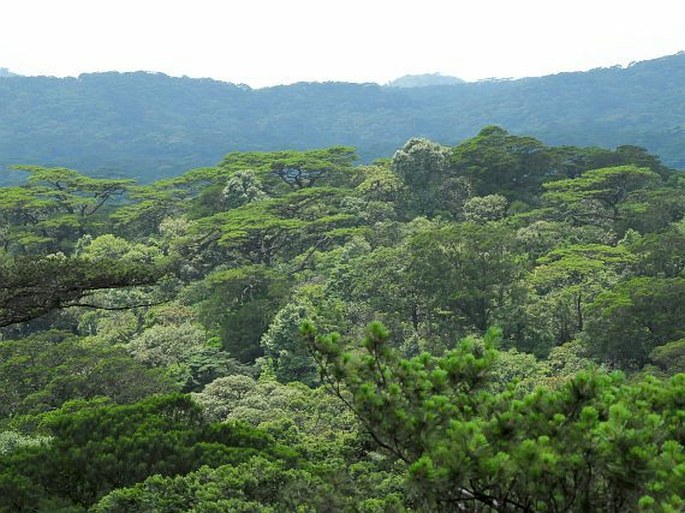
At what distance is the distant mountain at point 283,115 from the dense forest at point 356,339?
7835 centimetres

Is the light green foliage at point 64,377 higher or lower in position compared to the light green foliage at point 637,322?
lower

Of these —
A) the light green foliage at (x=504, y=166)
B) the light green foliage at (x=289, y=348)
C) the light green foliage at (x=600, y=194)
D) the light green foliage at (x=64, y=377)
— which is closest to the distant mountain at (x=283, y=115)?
the light green foliage at (x=504, y=166)

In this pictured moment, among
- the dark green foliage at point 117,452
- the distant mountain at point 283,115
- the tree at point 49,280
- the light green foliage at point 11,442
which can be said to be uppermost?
the tree at point 49,280

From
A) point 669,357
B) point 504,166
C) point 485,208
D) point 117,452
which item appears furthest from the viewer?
point 504,166

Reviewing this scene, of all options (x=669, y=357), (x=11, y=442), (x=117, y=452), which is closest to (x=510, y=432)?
(x=117, y=452)

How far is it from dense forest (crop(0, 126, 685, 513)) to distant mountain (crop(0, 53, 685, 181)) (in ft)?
257

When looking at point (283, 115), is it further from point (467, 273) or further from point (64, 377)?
point (64, 377)

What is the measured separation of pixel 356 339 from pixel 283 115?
453 ft

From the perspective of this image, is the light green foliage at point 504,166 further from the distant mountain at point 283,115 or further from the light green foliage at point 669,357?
the distant mountain at point 283,115

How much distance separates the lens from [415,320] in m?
23.4

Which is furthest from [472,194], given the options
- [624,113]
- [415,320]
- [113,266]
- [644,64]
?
[644,64]

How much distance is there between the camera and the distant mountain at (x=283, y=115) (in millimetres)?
123562

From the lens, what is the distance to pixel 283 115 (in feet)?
504

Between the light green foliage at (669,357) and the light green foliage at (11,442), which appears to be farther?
the light green foliage at (669,357)
